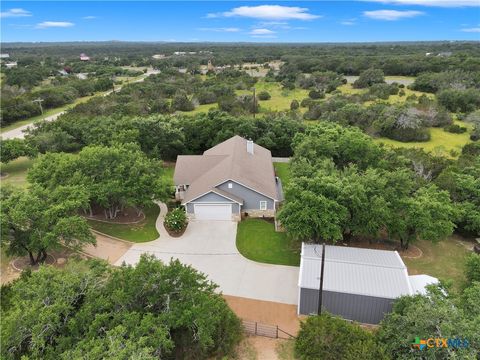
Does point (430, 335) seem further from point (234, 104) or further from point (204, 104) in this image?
point (204, 104)

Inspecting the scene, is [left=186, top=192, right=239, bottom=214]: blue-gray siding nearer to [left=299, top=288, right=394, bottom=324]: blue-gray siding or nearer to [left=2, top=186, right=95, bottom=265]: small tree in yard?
[left=2, top=186, right=95, bottom=265]: small tree in yard

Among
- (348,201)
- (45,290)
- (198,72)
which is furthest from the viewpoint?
(198,72)

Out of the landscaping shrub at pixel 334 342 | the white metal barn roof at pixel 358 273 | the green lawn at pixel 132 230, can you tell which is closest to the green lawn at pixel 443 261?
the white metal barn roof at pixel 358 273

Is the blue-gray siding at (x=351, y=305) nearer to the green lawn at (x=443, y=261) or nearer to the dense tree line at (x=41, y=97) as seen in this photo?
the green lawn at (x=443, y=261)

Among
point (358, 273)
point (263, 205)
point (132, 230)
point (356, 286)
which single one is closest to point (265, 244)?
point (263, 205)

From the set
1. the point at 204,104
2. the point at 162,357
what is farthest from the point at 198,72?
the point at 162,357

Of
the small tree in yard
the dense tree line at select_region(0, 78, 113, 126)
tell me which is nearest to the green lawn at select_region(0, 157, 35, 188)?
the small tree in yard
